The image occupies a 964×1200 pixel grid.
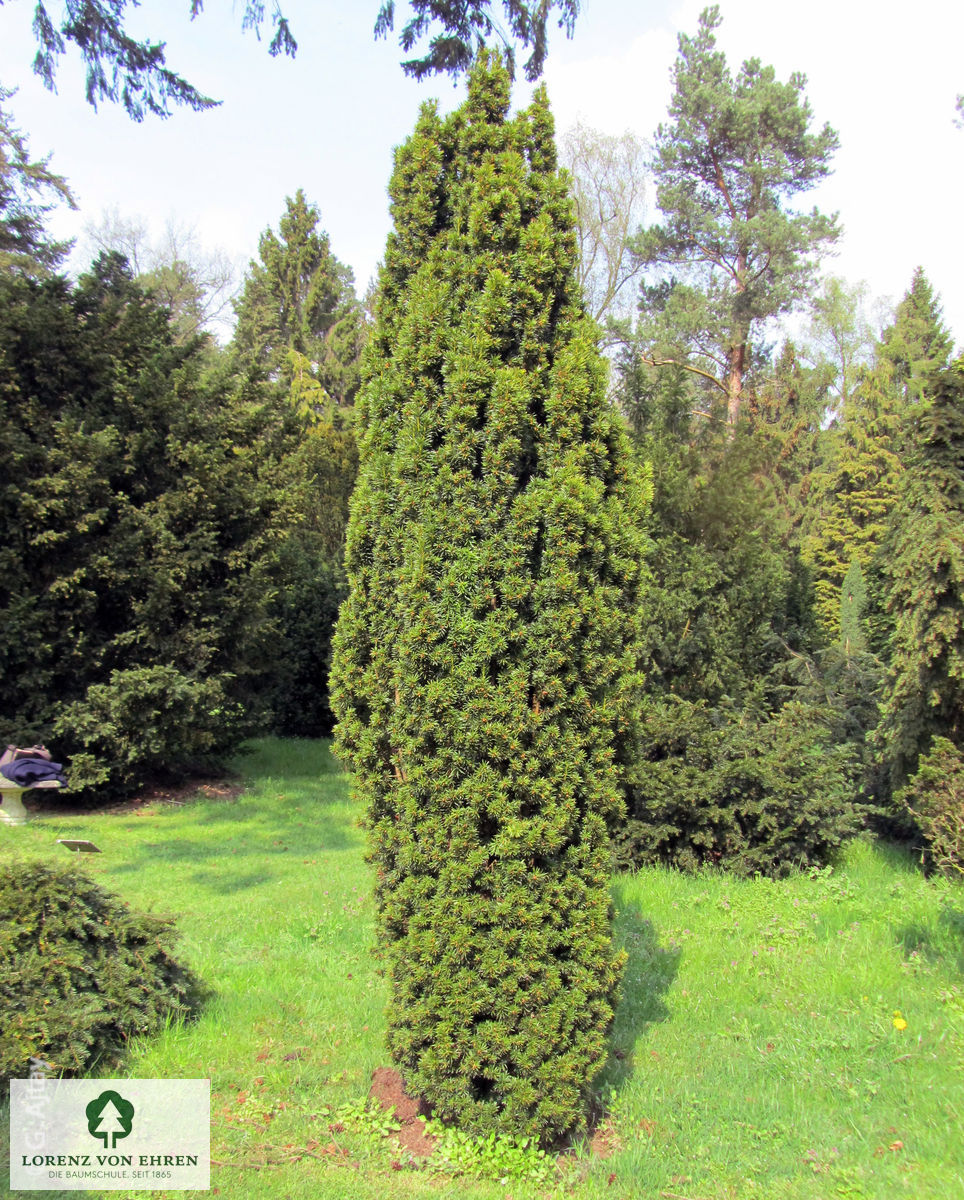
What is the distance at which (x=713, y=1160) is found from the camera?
2.90 metres

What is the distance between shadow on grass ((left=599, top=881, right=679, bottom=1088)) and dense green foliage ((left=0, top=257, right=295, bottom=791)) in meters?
5.84

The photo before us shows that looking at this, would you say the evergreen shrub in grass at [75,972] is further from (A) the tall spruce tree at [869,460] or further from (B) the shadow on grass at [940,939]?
(A) the tall spruce tree at [869,460]

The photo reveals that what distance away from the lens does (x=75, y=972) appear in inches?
136

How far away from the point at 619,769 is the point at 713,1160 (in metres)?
1.37

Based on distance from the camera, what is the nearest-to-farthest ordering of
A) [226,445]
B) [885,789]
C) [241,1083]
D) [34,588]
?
[241,1083] → [885,789] → [34,588] → [226,445]

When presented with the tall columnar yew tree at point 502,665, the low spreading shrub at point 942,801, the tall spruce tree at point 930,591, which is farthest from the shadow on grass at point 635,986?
the tall spruce tree at point 930,591

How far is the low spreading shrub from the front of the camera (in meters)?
5.82

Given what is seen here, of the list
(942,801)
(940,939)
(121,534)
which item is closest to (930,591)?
(942,801)

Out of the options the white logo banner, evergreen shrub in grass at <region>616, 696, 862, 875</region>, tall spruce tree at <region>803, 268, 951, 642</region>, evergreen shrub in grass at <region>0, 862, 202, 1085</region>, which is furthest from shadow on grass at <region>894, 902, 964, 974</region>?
tall spruce tree at <region>803, 268, 951, 642</region>

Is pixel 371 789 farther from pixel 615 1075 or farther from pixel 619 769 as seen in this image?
pixel 615 1075

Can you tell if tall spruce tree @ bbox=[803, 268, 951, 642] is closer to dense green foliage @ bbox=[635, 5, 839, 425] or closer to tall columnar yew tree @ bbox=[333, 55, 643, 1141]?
dense green foliage @ bbox=[635, 5, 839, 425]

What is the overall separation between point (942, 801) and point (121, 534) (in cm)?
841

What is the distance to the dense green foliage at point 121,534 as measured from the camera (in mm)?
8891

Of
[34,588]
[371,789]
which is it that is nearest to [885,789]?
[371,789]
